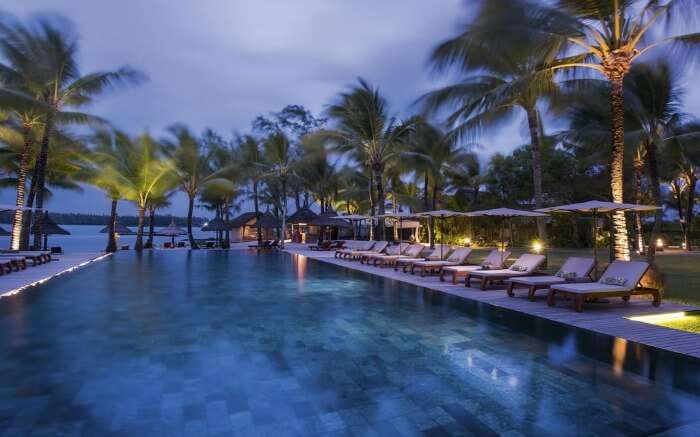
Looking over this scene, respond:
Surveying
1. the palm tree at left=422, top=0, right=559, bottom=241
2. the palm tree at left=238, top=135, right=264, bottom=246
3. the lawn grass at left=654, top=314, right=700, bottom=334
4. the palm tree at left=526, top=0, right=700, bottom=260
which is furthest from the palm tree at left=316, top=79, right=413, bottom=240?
the lawn grass at left=654, top=314, right=700, bottom=334

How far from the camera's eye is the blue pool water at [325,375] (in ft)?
9.40

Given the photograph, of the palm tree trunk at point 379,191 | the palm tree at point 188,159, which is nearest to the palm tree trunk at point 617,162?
A: the palm tree trunk at point 379,191

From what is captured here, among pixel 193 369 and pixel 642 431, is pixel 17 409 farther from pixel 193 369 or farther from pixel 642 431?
pixel 642 431

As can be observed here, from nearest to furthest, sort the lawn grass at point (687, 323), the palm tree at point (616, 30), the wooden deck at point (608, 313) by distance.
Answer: the wooden deck at point (608, 313) → the lawn grass at point (687, 323) → the palm tree at point (616, 30)

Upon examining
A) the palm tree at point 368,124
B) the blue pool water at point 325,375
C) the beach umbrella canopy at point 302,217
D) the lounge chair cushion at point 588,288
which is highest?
the palm tree at point 368,124

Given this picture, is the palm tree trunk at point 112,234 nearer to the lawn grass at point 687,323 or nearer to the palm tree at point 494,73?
the palm tree at point 494,73

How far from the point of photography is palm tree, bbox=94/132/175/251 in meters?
22.3

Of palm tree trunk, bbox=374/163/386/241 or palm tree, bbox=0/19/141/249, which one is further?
palm tree trunk, bbox=374/163/386/241

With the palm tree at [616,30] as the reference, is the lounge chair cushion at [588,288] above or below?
below

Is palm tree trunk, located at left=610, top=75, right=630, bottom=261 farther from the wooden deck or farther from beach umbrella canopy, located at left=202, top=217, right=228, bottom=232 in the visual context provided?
beach umbrella canopy, located at left=202, top=217, right=228, bottom=232

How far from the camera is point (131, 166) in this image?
2294 cm

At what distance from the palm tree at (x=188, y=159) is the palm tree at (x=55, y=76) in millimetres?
7308

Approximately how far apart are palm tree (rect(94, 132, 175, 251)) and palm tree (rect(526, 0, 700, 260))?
2054cm

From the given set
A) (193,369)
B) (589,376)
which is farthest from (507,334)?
(193,369)
